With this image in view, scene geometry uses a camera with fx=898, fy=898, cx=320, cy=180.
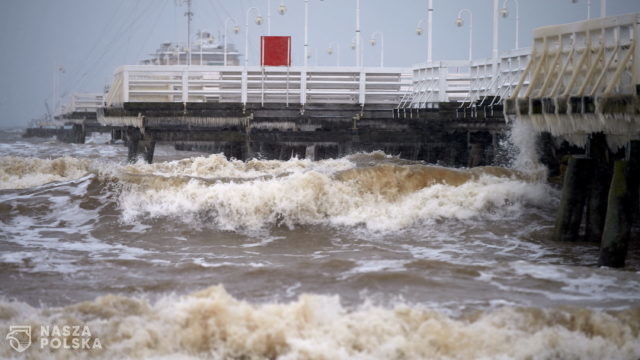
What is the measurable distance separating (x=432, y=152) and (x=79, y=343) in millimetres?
22184

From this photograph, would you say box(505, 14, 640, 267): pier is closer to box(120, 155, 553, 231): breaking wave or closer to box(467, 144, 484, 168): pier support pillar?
box(120, 155, 553, 231): breaking wave

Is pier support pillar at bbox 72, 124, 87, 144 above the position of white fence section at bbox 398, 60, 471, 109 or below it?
below

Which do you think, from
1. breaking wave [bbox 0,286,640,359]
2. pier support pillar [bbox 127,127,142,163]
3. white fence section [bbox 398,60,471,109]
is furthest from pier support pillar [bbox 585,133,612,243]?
pier support pillar [bbox 127,127,142,163]

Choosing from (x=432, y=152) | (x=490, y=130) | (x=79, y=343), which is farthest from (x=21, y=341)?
(x=432, y=152)

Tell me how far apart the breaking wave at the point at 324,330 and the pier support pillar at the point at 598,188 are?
A: 5072mm

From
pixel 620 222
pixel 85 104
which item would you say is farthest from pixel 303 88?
pixel 85 104

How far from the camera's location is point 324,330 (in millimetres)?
8719

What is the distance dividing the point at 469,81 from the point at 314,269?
18.8 meters

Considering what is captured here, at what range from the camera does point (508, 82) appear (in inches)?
963

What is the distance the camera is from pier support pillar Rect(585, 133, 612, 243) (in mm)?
14383

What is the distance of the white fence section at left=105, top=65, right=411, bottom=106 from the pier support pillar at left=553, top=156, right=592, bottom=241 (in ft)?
53.3

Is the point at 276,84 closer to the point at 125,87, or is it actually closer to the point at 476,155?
the point at 125,87

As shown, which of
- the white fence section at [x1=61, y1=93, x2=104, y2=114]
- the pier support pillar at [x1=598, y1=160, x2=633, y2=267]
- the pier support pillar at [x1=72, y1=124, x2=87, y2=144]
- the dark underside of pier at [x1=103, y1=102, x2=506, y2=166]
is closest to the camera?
the pier support pillar at [x1=598, y1=160, x2=633, y2=267]

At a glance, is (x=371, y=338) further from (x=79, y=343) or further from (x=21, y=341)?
(x=21, y=341)
